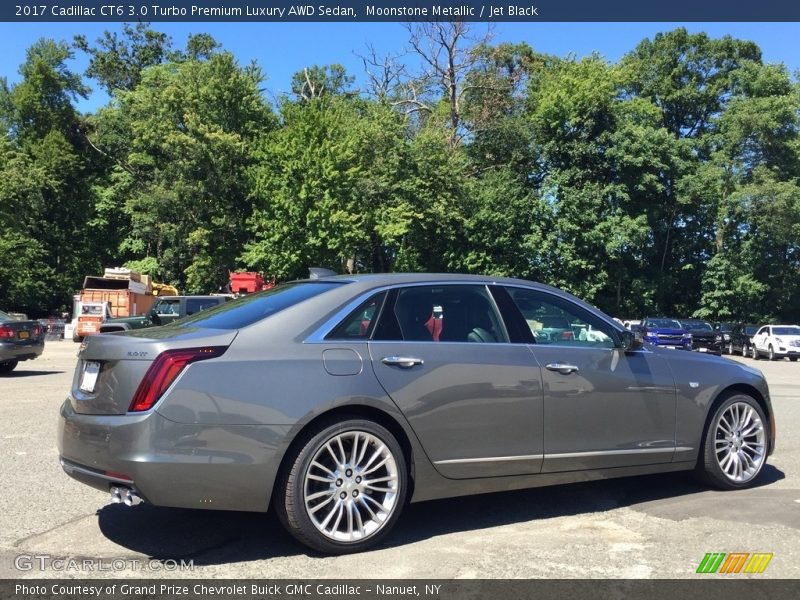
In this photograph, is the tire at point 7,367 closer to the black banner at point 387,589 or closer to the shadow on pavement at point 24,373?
the shadow on pavement at point 24,373

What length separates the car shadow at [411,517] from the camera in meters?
4.45

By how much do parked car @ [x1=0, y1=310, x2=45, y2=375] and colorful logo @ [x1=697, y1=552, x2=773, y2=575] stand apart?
13766 millimetres

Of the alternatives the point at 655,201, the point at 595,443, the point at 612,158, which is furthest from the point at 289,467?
the point at 655,201

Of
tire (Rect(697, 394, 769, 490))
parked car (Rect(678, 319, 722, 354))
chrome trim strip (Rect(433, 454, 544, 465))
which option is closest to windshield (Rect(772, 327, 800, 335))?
parked car (Rect(678, 319, 722, 354))

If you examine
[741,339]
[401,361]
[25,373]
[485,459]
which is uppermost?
[401,361]

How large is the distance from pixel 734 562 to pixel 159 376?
350 centimetres

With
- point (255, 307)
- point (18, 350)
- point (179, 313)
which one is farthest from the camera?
point (179, 313)

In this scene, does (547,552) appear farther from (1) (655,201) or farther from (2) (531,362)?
(1) (655,201)

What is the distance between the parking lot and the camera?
410cm

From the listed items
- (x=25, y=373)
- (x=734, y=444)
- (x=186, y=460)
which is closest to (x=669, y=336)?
(x=25, y=373)

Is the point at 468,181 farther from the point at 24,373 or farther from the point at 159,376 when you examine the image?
the point at 159,376

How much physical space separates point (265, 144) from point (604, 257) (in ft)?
63.1

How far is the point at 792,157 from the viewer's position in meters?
42.2

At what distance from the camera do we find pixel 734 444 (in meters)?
5.94
